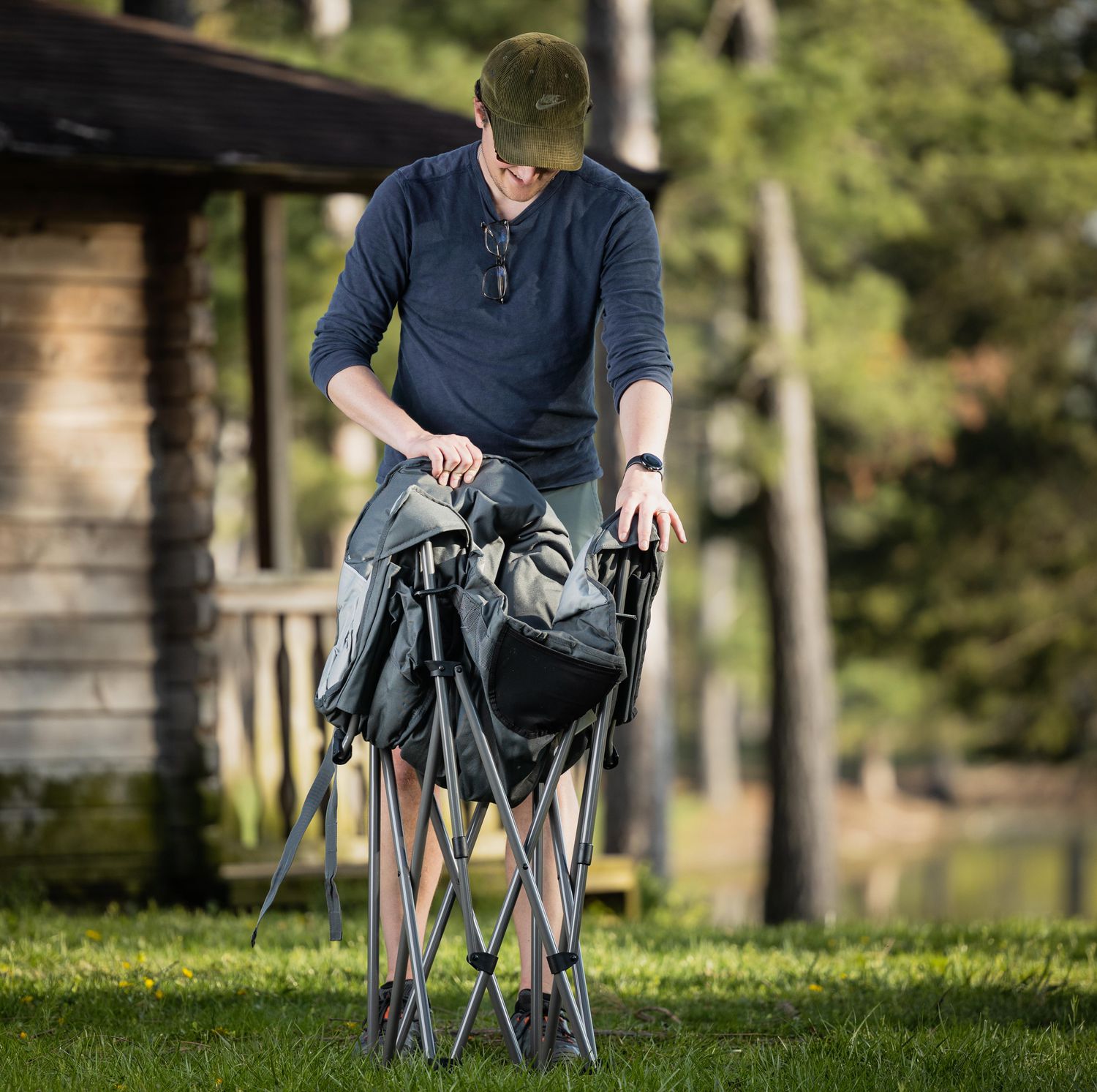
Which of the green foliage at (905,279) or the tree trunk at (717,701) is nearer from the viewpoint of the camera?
the green foliage at (905,279)

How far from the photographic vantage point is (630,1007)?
165 inches

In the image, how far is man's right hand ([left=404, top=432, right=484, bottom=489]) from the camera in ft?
10.6

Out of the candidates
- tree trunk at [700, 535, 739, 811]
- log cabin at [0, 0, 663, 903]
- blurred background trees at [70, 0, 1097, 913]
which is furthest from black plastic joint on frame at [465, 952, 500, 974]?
tree trunk at [700, 535, 739, 811]

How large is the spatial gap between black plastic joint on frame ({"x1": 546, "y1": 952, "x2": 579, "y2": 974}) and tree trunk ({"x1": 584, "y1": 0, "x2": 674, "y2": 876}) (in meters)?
8.65

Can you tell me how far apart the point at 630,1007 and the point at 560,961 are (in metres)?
1.22

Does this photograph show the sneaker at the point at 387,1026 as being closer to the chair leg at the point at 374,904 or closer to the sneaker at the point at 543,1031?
the chair leg at the point at 374,904

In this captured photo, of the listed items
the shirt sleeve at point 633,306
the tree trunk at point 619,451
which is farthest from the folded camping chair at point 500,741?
the tree trunk at point 619,451

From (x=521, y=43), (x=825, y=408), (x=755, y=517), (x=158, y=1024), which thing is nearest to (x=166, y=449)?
(x=158, y=1024)

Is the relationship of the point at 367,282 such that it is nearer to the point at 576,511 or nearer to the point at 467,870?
the point at 576,511

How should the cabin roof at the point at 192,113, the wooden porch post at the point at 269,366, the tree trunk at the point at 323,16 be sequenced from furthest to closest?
the tree trunk at the point at 323,16 < the wooden porch post at the point at 269,366 < the cabin roof at the point at 192,113

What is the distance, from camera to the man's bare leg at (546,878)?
11.3ft

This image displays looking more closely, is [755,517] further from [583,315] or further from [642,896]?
[583,315]

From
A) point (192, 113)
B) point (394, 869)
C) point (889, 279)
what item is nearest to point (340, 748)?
point (394, 869)

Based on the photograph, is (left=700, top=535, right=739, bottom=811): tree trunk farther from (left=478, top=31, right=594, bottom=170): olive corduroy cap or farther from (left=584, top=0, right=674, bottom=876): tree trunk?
(left=478, top=31, right=594, bottom=170): olive corduroy cap
